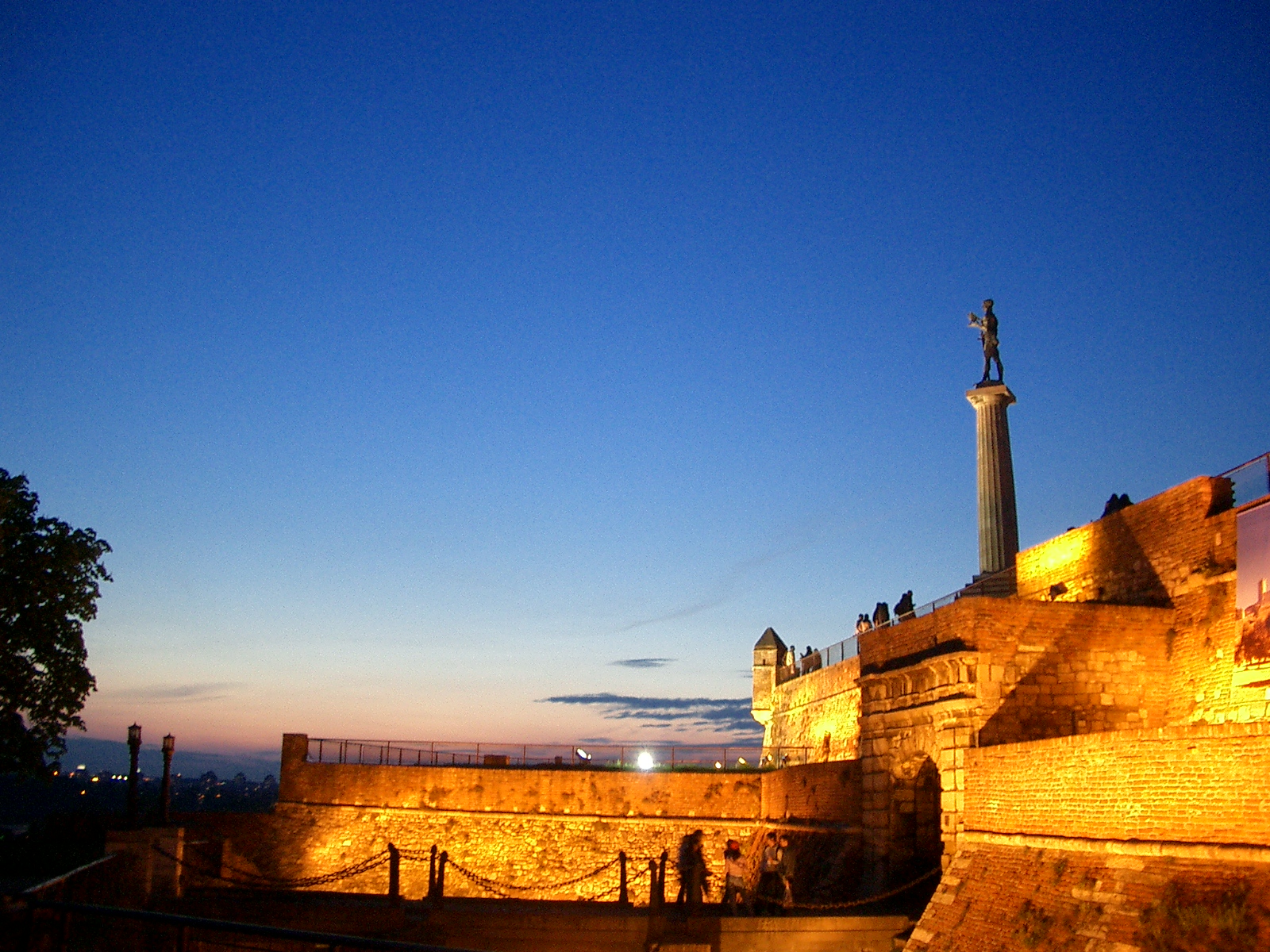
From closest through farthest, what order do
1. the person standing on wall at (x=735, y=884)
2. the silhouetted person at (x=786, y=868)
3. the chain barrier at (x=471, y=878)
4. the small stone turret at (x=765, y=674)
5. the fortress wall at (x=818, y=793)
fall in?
the chain barrier at (x=471, y=878) < the silhouetted person at (x=786, y=868) < the person standing on wall at (x=735, y=884) < the fortress wall at (x=818, y=793) < the small stone turret at (x=765, y=674)

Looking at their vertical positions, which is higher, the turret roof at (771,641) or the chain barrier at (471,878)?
the turret roof at (771,641)

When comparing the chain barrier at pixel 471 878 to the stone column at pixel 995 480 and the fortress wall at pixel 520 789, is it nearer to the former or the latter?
the fortress wall at pixel 520 789

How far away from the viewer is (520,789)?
26.5m

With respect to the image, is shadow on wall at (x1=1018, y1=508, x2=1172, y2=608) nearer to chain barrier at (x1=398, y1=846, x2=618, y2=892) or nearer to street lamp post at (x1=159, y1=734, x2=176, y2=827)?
chain barrier at (x1=398, y1=846, x2=618, y2=892)

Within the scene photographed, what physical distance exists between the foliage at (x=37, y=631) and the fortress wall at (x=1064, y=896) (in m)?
18.3

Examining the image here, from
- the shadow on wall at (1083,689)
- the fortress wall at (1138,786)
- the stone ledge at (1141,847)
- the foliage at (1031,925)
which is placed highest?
the shadow on wall at (1083,689)

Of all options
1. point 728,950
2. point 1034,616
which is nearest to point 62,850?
point 728,950

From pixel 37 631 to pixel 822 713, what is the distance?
1965 centimetres

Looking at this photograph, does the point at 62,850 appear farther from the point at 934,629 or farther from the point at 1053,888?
the point at 1053,888

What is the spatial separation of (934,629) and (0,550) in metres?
18.1

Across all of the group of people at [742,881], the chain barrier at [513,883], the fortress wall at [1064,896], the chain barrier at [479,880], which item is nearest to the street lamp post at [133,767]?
the chain barrier at [513,883]

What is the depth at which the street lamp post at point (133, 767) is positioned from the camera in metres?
25.0

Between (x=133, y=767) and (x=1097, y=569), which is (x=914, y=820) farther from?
(x=133, y=767)

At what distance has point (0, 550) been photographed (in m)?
22.3
